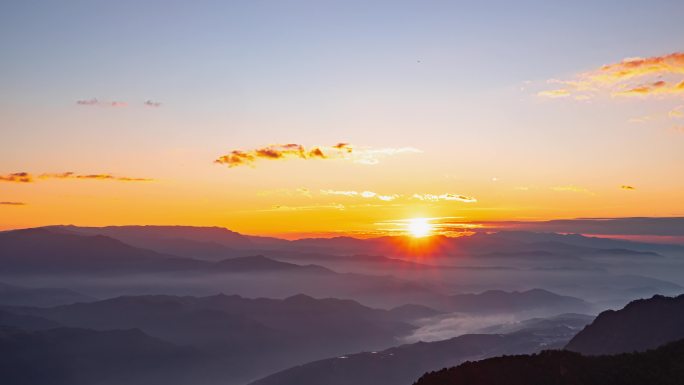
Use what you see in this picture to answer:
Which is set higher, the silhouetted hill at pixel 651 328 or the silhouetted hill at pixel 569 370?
the silhouetted hill at pixel 569 370

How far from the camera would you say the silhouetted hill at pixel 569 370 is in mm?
94062

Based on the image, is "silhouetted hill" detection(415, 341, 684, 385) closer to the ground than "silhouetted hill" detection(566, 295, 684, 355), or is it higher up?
higher up

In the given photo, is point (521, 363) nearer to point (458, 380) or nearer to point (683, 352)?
point (458, 380)

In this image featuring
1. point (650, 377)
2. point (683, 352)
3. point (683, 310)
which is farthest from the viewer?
point (683, 310)

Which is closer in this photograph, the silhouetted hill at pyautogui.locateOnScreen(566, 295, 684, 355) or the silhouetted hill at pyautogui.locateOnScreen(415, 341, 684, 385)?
the silhouetted hill at pyautogui.locateOnScreen(415, 341, 684, 385)

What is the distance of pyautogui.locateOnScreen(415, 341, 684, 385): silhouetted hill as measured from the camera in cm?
9406

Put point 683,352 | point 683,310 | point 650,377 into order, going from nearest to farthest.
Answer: point 650,377, point 683,352, point 683,310

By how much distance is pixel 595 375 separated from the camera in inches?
3797

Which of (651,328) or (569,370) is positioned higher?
(569,370)

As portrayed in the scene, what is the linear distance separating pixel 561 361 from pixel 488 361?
12002mm

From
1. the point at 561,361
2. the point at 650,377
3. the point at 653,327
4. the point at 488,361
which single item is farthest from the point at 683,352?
the point at 653,327

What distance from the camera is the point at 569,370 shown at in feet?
322

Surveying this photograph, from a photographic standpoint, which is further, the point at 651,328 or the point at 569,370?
the point at 651,328

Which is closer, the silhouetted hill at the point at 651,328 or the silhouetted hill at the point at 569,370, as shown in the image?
the silhouetted hill at the point at 569,370
